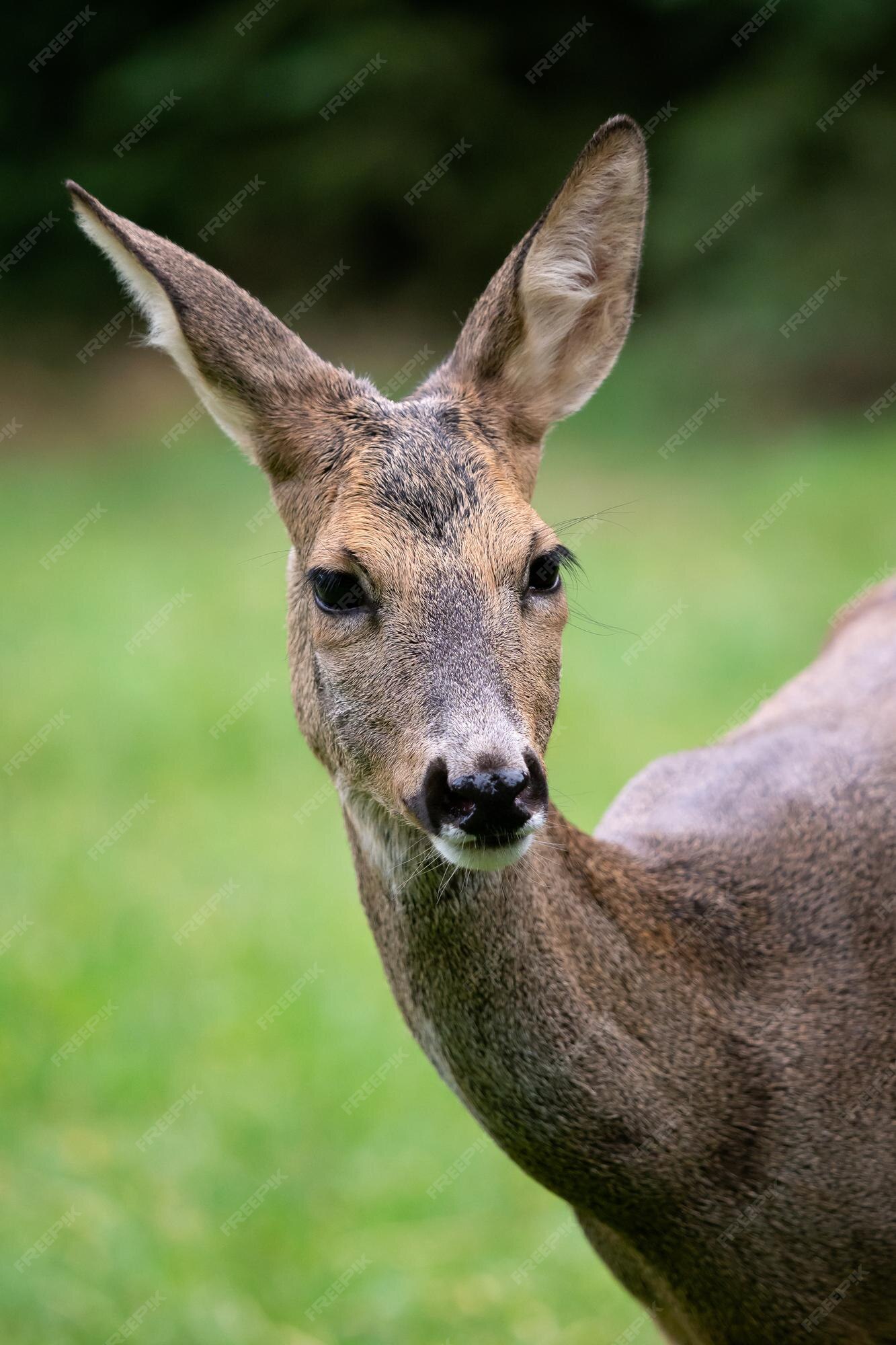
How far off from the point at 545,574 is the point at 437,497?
0.87ft

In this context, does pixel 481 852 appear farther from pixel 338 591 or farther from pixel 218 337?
pixel 218 337

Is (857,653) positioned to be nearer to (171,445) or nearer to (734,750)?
(734,750)

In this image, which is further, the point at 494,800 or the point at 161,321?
the point at 161,321

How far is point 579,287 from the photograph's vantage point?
12.8 feet

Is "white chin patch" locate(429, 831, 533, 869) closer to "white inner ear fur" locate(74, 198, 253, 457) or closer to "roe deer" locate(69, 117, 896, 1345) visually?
"roe deer" locate(69, 117, 896, 1345)

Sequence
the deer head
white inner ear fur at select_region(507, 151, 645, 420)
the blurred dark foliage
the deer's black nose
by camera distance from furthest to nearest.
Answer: the blurred dark foliage → white inner ear fur at select_region(507, 151, 645, 420) → the deer head → the deer's black nose

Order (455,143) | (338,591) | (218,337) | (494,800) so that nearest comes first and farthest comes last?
1. (494,800)
2. (338,591)
3. (218,337)
4. (455,143)

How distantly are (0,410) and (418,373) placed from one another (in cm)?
531

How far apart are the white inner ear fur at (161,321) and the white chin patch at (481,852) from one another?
1.21 metres

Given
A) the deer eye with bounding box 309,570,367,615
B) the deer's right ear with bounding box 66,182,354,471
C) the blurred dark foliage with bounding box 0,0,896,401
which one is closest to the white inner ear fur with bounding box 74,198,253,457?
the deer's right ear with bounding box 66,182,354,471

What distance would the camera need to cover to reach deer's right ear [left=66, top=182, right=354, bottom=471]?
141 inches

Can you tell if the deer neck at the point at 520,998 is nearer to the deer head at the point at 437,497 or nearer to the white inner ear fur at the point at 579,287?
the deer head at the point at 437,497

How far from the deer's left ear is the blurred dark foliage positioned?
44.7 feet

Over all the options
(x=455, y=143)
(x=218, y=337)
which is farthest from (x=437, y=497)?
(x=455, y=143)
